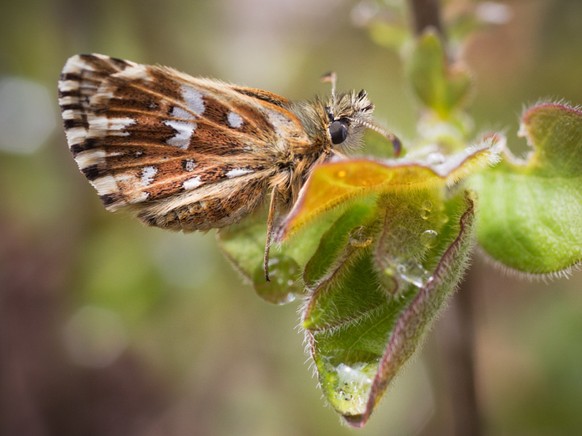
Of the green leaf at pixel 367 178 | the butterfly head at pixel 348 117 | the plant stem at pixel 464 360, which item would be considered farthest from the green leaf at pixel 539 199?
the plant stem at pixel 464 360

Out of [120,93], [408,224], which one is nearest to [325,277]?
[408,224]

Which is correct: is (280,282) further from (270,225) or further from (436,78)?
(436,78)

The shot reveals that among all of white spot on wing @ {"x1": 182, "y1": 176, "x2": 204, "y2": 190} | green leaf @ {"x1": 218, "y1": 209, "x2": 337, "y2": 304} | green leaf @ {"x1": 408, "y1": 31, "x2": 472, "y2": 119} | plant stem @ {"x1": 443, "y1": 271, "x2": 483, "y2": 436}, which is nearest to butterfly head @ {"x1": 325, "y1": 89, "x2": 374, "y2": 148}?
green leaf @ {"x1": 218, "y1": 209, "x2": 337, "y2": 304}

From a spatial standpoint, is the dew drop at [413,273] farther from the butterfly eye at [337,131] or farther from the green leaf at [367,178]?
the butterfly eye at [337,131]

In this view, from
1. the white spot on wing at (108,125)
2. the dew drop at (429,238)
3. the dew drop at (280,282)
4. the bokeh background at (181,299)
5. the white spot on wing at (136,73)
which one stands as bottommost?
the bokeh background at (181,299)

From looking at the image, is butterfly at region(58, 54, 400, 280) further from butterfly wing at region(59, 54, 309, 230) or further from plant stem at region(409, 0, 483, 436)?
plant stem at region(409, 0, 483, 436)

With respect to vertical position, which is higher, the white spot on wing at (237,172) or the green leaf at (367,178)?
the green leaf at (367,178)

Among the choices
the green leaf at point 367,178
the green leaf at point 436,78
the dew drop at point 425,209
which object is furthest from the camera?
the green leaf at point 436,78
